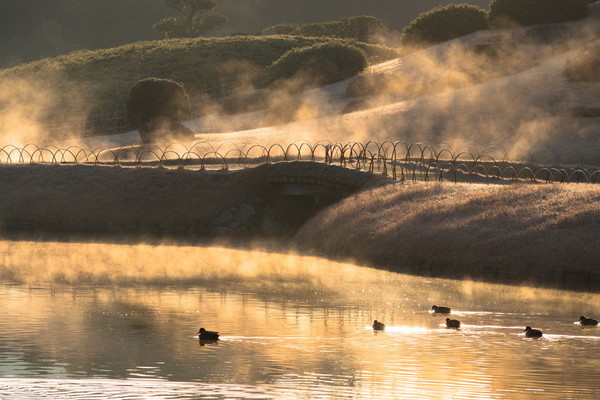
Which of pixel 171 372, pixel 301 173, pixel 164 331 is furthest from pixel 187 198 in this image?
pixel 171 372

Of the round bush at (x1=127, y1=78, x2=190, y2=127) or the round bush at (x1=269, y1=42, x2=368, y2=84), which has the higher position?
the round bush at (x1=269, y1=42, x2=368, y2=84)

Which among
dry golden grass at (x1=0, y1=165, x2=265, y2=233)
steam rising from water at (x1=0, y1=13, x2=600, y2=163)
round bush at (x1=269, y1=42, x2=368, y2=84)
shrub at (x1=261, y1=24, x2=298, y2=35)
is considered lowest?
dry golden grass at (x1=0, y1=165, x2=265, y2=233)

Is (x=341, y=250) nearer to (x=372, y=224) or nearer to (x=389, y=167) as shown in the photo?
(x=372, y=224)

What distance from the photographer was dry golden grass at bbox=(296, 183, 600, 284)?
33.1 m

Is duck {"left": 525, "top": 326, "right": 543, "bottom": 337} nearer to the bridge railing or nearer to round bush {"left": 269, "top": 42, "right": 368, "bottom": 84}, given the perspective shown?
the bridge railing

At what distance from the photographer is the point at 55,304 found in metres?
28.8

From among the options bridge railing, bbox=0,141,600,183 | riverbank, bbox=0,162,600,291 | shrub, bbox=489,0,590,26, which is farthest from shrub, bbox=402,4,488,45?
riverbank, bbox=0,162,600,291

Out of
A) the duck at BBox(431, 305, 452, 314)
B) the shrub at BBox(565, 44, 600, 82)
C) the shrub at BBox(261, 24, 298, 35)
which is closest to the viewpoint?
the duck at BBox(431, 305, 452, 314)

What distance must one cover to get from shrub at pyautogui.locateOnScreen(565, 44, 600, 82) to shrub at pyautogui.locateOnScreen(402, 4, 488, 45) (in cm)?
1481

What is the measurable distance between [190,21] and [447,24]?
6304 centimetres

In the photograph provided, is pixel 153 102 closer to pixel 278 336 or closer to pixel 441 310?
pixel 441 310

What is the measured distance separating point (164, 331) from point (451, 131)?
137ft

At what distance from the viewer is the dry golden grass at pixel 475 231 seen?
33.1 metres

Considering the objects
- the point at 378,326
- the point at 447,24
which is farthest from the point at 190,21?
the point at 378,326
